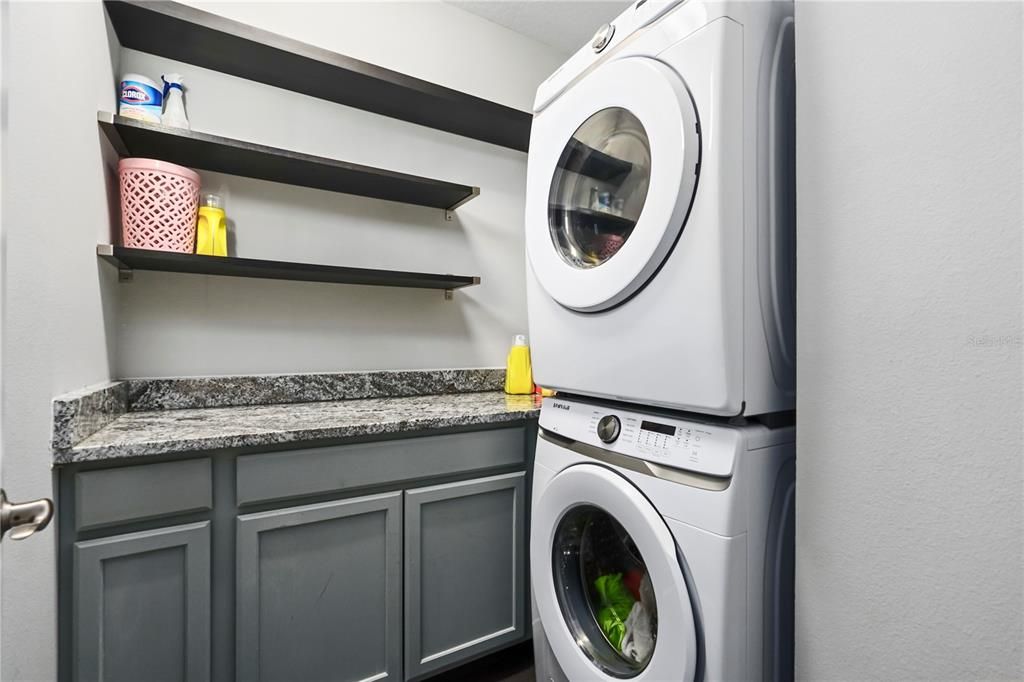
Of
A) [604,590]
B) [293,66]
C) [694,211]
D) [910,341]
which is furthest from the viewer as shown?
[293,66]

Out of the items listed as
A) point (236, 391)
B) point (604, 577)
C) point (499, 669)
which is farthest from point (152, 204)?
point (499, 669)

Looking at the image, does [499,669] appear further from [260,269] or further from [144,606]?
[260,269]

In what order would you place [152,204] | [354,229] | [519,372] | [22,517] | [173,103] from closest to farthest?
1. [22,517]
2. [152,204]
3. [173,103]
4. [354,229]
5. [519,372]

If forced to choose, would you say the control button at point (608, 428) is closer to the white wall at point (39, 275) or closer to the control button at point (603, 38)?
the control button at point (603, 38)

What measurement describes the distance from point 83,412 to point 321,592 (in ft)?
2.50

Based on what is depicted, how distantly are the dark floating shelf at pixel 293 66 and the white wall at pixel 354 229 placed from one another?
2.0 inches

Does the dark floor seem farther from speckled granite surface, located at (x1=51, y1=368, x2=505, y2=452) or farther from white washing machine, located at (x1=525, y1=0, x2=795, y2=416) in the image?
white washing machine, located at (x1=525, y1=0, x2=795, y2=416)

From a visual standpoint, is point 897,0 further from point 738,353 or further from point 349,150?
point 349,150

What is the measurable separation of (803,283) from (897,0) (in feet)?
1.53

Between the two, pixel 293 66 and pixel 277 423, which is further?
pixel 293 66

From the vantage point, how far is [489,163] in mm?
2357

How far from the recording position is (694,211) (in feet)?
3.34

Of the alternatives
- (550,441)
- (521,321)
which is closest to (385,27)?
(521,321)

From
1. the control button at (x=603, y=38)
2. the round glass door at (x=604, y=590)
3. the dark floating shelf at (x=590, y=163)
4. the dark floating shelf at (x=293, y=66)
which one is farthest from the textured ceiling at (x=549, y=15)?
the round glass door at (x=604, y=590)
